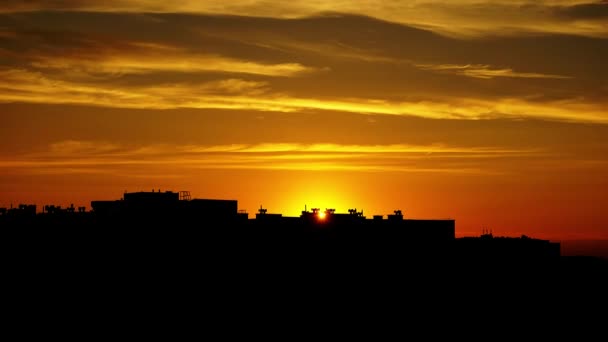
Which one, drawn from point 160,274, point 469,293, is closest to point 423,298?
point 469,293

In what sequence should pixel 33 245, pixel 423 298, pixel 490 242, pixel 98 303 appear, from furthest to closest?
pixel 490 242 → pixel 423 298 → pixel 33 245 → pixel 98 303

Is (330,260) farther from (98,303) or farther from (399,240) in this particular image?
(98,303)

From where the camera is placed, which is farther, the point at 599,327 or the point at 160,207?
the point at 599,327

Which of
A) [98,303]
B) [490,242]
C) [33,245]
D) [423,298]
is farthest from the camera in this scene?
[490,242]

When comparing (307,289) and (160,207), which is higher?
(160,207)

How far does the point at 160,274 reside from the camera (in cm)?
13725

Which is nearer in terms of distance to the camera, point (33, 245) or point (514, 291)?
point (33, 245)

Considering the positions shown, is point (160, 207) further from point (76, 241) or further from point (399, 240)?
point (399, 240)

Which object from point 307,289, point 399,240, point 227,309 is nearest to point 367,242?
point 399,240

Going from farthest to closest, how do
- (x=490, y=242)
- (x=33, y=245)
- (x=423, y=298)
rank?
(x=490, y=242) < (x=423, y=298) < (x=33, y=245)

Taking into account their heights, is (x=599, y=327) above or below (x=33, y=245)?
below

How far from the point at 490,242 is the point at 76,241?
73.1 meters

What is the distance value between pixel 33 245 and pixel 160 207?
59.7ft

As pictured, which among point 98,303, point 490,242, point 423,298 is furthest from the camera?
point 490,242
